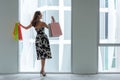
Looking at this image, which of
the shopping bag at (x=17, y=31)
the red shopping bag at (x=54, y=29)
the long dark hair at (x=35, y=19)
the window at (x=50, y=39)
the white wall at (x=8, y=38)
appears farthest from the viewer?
the window at (x=50, y=39)

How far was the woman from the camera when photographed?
267 inches

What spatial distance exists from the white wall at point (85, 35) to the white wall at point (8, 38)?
1.39 metres

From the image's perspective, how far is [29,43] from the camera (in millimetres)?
7418

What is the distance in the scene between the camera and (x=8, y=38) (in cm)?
725

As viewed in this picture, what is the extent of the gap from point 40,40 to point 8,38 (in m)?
0.87

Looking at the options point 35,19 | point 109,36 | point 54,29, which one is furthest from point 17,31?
point 109,36

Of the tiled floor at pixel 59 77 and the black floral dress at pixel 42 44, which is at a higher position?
the black floral dress at pixel 42 44

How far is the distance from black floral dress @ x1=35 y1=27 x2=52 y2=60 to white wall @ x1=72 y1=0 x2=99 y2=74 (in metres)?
0.74

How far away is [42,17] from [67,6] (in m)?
0.66

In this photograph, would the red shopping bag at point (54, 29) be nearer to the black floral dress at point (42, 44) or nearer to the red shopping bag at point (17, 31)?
the black floral dress at point (42, 44)

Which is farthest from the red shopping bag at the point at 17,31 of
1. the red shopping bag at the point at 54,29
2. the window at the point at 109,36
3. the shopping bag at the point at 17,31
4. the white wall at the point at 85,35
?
the window at the point at 109,36

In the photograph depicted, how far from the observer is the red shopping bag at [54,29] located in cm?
689

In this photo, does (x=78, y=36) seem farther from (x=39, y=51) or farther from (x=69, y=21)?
(x=39, y=51)

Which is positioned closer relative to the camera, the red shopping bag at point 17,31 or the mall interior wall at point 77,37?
the red shopping bag at point 17,31
